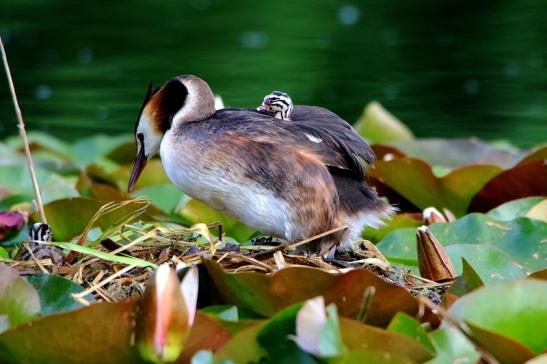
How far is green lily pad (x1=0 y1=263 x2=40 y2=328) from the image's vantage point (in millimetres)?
2582

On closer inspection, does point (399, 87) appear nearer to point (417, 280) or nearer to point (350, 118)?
point (350, 118)

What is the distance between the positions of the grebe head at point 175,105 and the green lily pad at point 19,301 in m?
0.84

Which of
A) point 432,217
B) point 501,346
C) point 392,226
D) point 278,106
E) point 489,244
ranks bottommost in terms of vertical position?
point 392,226

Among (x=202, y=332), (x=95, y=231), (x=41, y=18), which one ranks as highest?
(x=202, y=332)

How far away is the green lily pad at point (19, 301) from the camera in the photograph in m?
2.58

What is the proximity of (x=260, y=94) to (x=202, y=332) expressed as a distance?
4761 millimetres

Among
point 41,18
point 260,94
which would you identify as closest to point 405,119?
point 260,94

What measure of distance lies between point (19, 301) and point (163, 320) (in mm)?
424

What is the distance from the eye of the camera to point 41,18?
30.4 feet

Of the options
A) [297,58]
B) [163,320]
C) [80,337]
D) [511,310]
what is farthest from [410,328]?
[297,58]

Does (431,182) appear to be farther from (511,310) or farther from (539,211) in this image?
(511,310)

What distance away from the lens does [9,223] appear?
13.4 ft

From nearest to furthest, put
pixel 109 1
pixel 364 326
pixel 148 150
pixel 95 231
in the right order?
pixel 364 326 < pixel 148 150 < pixel 95 231 < pixel 109 1

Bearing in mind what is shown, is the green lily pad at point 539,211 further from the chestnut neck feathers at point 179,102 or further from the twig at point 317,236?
the chestnut neck feathers at point 179,102
